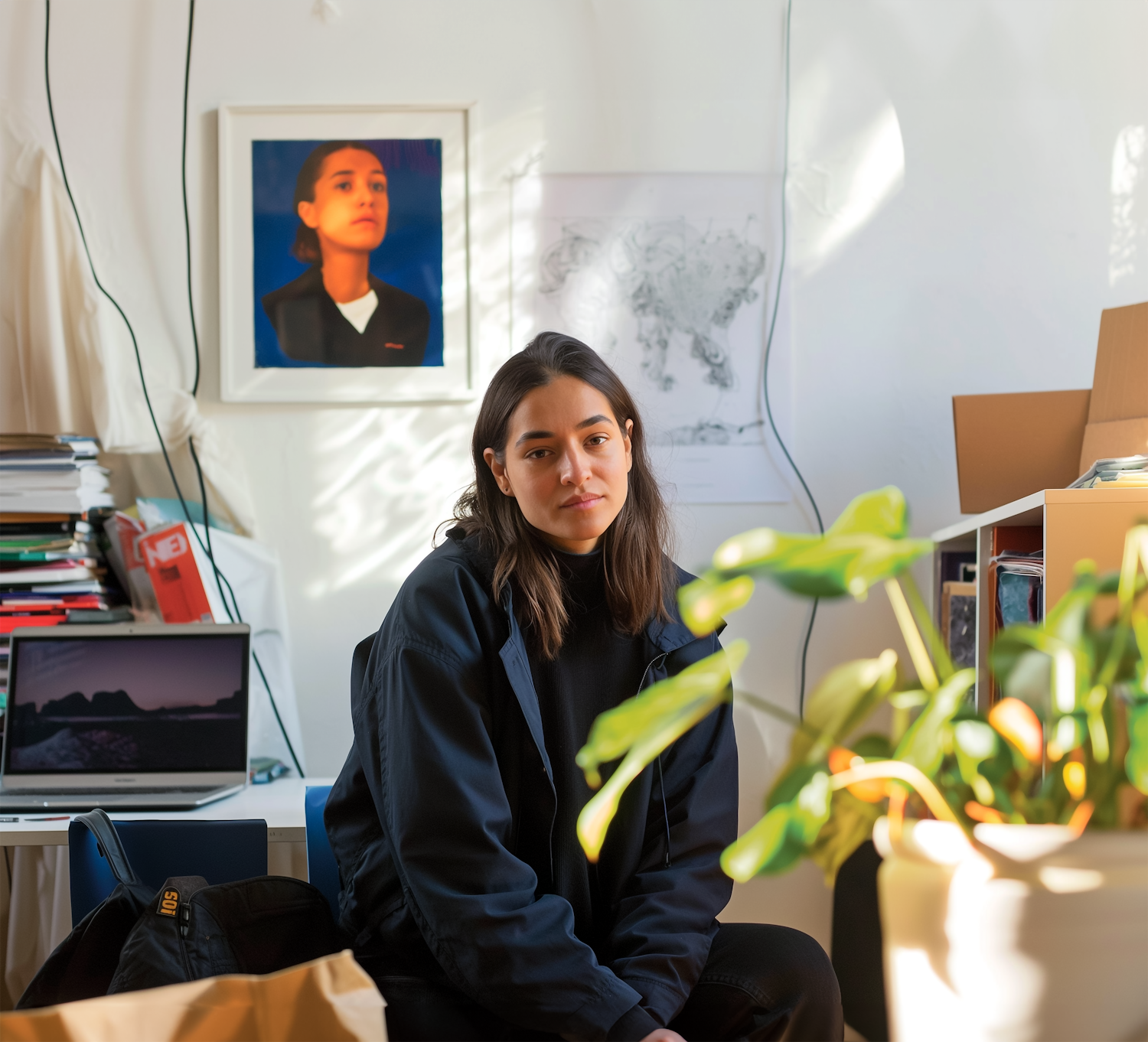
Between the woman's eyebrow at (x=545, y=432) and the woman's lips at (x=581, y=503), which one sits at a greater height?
the woman's eyebrow at (x=545, y=432)

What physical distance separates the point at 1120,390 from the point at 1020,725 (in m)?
1.35

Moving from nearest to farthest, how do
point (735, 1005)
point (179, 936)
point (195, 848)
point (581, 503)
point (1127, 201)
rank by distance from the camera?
point (179, 936)
point (735, 1005)
point (581, 503)
point (195, 848)
point (1127, 201)

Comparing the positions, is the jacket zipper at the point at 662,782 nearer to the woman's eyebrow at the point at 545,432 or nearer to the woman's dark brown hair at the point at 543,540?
the woman's dark brown hair at the point at 543,540

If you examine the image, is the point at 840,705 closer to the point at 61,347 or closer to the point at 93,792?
the point at 93,792

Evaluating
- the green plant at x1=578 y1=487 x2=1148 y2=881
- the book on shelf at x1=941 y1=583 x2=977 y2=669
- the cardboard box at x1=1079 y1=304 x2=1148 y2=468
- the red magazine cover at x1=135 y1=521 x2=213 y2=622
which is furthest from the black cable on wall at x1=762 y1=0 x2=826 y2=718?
the green plant at x1=578 y1=487 x2=1148 y2=881

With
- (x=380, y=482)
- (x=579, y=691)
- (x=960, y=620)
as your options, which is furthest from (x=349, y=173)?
(x=960, y=620)

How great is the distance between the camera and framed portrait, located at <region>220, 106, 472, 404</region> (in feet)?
6.80

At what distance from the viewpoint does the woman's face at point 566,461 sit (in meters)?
1.31

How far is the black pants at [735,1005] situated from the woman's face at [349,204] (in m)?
1.49

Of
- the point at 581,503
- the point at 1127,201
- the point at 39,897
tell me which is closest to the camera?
the point at 581,503

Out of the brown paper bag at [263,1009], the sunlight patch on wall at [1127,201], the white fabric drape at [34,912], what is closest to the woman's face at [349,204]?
the white fabric drape at [34,912]

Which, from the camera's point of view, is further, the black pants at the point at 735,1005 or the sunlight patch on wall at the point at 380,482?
the sunlight patch on wall at the point at 380,482

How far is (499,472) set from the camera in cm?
140

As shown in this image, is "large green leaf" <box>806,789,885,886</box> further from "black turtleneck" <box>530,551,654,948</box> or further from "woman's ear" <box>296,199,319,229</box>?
"woman's ear" <box>296,199,319,229</box>
